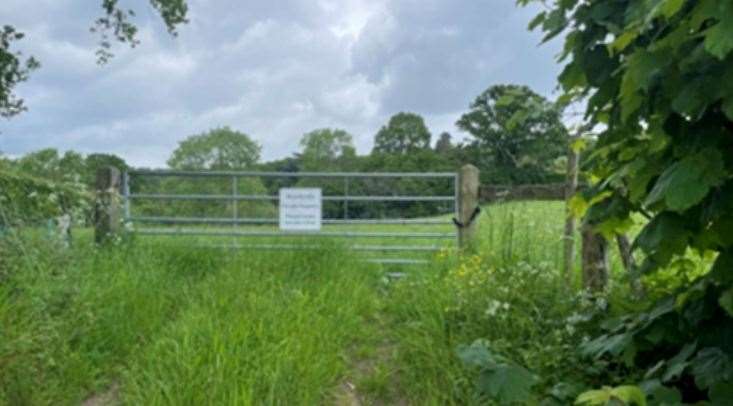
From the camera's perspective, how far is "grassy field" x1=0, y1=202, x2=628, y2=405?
3.64 m

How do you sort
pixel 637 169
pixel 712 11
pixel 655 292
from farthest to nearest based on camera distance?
pixel 655 292 < pixel 637 169 < pixel 712 11

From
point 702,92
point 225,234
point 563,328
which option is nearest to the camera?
point 702,92

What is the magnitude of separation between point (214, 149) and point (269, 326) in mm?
37485

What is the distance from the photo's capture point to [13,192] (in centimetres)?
538

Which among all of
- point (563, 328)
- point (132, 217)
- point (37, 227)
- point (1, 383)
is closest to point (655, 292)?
point (563, 328)

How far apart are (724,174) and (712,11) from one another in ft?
1.33

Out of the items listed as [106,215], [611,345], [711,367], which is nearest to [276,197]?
[106,215]

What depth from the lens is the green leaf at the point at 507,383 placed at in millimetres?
1907

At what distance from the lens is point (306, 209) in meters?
7.11

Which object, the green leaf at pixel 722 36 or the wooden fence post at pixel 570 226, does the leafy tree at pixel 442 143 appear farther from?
the green leaf at pixel 722 36

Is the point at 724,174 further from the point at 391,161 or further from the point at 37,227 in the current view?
the point at 391,161

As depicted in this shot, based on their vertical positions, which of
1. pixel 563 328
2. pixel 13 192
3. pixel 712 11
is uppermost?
pixel 712 11

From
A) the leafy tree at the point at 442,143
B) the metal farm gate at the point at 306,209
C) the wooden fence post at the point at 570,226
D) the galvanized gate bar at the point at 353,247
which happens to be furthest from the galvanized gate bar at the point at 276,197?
the leafy tree at the point at 442,143

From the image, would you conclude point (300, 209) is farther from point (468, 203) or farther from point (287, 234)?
point (468, 203)
